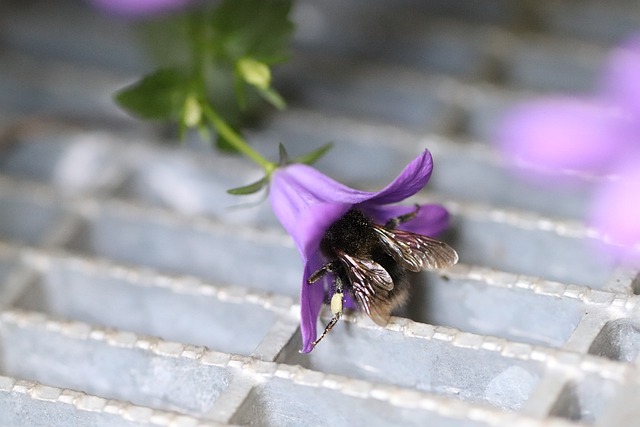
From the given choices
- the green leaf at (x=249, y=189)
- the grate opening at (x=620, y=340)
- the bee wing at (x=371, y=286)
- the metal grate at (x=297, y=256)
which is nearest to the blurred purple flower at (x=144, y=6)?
the metal grate at (x=297, y=256)

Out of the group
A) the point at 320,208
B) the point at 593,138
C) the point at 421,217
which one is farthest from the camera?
the point at 593,138

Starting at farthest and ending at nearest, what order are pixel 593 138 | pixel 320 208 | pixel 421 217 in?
1. pixel 593 138
2. pixel 421 217
3. pixel 320 208

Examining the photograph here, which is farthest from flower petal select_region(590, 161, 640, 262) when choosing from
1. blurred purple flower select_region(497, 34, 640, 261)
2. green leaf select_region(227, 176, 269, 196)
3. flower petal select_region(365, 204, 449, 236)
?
green leaf select_region(227, 176, 269, 196)

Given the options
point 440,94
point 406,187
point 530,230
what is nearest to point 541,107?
point 440,94

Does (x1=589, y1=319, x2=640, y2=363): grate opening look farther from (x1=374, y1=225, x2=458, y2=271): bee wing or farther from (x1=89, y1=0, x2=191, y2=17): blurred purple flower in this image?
(x1=89, y1=0, x2=191, y2=17): blurred purple flower

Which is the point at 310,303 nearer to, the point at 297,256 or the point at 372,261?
the point at 372,261

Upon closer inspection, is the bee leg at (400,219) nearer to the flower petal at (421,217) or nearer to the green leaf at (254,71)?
the flower petal at (421,217)

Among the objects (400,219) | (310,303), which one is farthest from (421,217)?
(310,303)

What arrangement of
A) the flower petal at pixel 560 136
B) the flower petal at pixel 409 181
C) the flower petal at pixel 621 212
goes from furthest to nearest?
1. the flower petal at pixel 560 136
2. the flower petal at pixel 621 212
3. the flower petal at pixel 409 181
